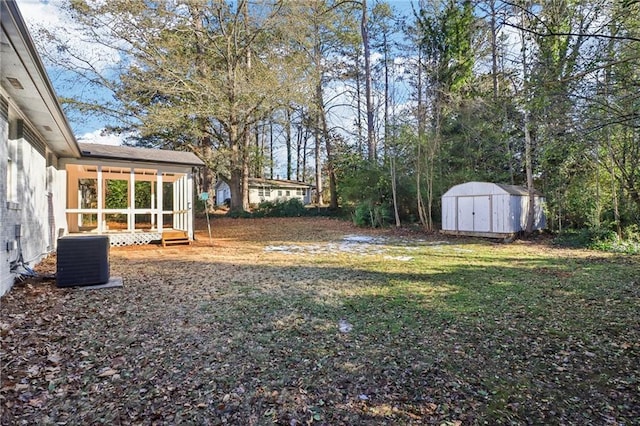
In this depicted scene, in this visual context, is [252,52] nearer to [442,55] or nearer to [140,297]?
[442,55]

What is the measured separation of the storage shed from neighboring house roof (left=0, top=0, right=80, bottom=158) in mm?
11444

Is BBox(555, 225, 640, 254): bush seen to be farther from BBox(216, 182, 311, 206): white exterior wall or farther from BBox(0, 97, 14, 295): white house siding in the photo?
BBox(216, 182, 311, 206): white exterior wall

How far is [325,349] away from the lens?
3172mm

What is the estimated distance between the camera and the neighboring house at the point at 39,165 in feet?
12.1

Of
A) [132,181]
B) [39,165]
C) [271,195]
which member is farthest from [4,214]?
[271,195]

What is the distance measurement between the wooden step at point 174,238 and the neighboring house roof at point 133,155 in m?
2.13

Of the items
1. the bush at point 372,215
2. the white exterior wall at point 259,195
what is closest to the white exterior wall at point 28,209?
the bush at point 372,215

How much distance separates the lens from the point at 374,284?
562 centimetres

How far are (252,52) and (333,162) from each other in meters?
7.27

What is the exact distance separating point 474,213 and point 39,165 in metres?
12.1

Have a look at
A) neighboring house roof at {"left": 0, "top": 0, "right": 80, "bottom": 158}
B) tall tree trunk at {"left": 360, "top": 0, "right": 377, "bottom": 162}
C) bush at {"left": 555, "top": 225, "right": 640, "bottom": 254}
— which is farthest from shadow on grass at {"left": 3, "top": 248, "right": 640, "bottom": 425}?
tall tree trunk at {"left": 360, "top": 0, "right": 377, "bottom": 162}

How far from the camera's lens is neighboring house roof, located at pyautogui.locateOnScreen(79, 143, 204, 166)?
9.23 metres

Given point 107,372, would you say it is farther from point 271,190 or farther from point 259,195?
point 271,190

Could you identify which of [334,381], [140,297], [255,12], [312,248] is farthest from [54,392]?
[255,12]
